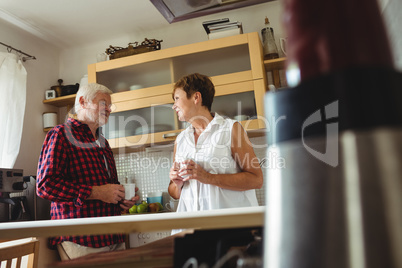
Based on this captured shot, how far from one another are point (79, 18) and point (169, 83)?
1.07m

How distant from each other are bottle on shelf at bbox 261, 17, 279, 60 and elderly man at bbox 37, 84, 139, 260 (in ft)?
5.62

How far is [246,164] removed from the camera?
56.4 inches

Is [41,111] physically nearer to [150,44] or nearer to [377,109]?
[150,44]

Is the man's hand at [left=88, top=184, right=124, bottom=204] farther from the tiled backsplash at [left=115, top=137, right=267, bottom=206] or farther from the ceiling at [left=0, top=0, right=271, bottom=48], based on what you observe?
the ceiling at [left=0, top=0, right=271, bottom=48]

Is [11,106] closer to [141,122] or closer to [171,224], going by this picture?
[141,122]

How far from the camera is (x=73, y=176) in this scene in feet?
5.01

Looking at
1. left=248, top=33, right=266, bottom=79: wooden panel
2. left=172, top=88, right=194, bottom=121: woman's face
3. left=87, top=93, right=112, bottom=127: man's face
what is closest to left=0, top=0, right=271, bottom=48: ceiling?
left=248, top=33, right=266, bottom=79: wooden panel

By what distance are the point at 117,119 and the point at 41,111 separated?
3.08ft

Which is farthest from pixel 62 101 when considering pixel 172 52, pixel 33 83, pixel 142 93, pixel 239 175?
pixel 239 175

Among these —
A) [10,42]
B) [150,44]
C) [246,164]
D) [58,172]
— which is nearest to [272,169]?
[246,164]

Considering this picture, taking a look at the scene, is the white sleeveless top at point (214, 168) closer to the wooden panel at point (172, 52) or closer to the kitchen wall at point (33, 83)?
the wooden panel at point (172, 52)

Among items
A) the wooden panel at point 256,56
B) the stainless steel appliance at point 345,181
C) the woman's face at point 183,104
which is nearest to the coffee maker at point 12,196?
the woman's face at point 183,104

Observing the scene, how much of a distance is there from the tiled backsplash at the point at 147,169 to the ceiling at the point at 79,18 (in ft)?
4.14

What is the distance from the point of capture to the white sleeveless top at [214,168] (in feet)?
4.72
